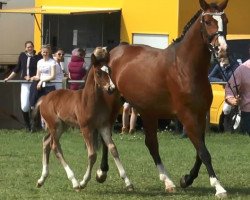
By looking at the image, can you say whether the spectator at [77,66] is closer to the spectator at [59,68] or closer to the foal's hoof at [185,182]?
the spectator at [59,68]

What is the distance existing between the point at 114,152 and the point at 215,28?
6.47ft

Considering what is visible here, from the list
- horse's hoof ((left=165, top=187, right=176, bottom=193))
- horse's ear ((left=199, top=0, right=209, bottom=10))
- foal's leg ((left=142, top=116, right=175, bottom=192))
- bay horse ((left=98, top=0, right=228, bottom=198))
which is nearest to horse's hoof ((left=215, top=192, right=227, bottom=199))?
bay horse ((left=98, top=0, right=228, bottom=198))

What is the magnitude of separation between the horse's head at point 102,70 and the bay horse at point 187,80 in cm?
48

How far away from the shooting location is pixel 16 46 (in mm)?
26688

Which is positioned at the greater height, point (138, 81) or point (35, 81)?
point (138, 81)

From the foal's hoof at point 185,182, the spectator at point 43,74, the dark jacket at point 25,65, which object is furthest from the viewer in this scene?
the dark jacket at point 25,65

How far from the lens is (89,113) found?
11797 millimetres

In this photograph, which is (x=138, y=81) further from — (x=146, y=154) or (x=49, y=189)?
(x=146, y=154)

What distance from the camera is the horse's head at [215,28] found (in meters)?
10.9

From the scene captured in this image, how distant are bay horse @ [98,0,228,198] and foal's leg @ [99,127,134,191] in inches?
19.1

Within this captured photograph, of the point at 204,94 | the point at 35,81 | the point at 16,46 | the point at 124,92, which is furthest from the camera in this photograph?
the point at 16,46

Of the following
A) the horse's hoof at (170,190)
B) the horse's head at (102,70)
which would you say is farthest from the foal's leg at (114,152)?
the horse's head at (102,70)

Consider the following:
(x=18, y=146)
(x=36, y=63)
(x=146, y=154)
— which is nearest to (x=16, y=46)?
(x=36, y=63)

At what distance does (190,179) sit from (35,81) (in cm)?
920
